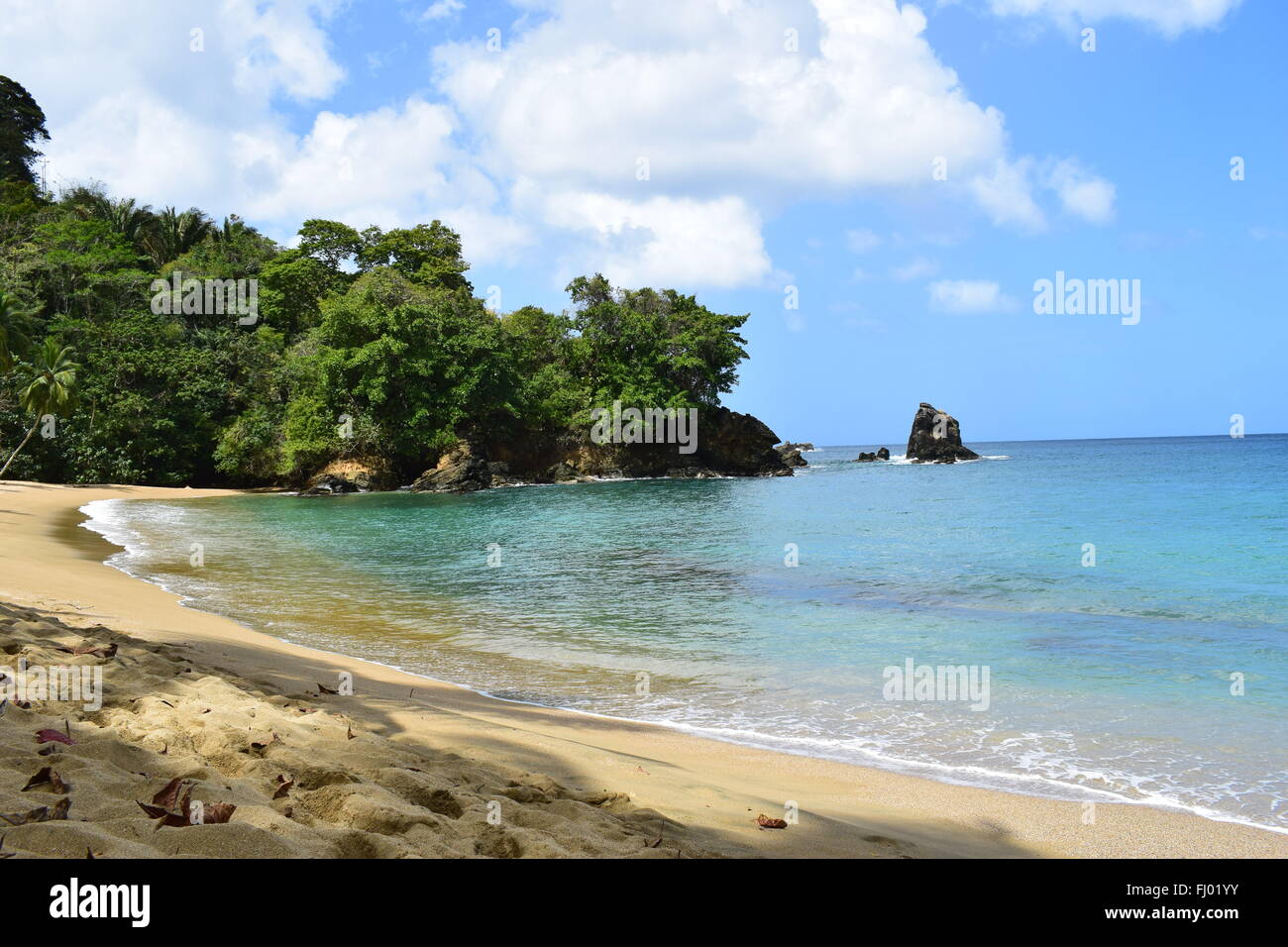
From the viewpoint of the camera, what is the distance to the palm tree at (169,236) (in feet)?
209

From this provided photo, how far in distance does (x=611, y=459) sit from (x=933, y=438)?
37198 mm

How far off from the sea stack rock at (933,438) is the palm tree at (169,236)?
66.9m

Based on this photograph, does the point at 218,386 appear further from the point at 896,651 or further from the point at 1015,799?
the point at 1015,799

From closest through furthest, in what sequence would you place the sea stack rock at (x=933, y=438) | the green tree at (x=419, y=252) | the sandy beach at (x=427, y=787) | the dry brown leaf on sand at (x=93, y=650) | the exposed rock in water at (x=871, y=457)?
the sandy beach at (x=427, y=787) < the dry brown leaf on sand at (x=93, y=650) < the green tree at (x=419, y=252) < the sea stack rock at (x=933, y=438) < the exposed rock in water at (x=871, y=457)

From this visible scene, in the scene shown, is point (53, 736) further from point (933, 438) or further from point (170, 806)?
point (933, 438)

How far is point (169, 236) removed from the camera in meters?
63.7

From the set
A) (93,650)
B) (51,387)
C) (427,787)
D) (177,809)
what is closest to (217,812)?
(177,809)

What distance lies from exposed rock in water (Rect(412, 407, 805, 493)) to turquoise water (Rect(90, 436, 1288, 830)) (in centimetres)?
2047

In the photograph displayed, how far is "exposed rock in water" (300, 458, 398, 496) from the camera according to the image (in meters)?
46.8

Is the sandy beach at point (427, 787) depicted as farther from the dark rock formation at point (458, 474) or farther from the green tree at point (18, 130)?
the green tree at point (18, 130)

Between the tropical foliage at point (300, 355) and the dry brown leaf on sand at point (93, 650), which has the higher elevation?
the tropical foliage at point (300, 355)

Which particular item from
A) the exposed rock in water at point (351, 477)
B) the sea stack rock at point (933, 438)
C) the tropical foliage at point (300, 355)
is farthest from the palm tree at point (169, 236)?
the sea stack rock at point (933, 438)

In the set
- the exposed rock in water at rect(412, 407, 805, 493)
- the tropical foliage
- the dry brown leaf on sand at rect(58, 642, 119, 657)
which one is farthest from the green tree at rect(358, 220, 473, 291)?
the dry brown leaf on sand at rect(58, 642, 119, 657)
